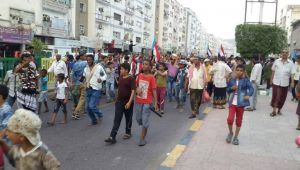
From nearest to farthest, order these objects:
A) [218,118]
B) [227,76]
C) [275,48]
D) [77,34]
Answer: [218,118], [227,76], [275,48], [77,34]

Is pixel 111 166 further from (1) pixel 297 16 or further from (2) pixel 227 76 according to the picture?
(1) pixel 297 16

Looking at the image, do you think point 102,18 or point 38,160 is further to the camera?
point 102,18

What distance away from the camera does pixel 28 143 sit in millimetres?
2869

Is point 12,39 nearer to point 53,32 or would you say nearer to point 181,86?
point 53,32

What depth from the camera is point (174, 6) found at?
9600 centimetres

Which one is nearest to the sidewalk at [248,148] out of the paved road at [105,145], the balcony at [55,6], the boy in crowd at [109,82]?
the paved road at [105,145]

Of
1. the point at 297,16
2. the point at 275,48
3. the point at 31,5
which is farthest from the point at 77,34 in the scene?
the point at 297,16

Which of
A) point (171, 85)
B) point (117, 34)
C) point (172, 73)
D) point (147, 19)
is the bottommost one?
point (171, 85)

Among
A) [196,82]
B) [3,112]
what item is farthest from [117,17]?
[3,112]

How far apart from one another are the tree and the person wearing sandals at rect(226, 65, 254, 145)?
111 ft

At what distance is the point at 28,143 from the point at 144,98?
14.3 ft

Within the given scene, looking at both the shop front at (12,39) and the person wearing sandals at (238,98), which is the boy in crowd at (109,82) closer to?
the person wearing sandals at (238,98)

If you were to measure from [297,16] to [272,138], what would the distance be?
77.5 metres

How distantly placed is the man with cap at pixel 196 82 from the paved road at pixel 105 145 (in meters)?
0.80
